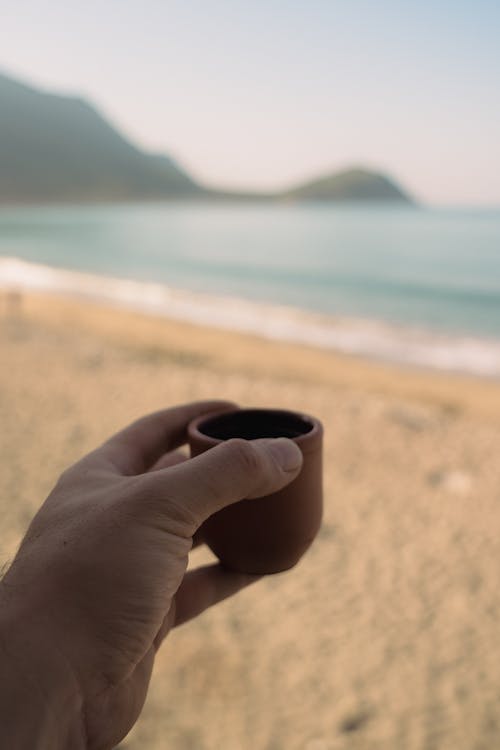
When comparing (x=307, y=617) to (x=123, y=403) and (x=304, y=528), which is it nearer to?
(x=304, y=528)

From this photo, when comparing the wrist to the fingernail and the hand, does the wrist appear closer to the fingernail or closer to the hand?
the hand

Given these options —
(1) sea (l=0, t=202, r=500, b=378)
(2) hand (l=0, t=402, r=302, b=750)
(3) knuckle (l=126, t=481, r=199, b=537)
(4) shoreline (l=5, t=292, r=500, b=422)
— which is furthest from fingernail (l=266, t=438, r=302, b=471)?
(1) sea (l=0, t=202, r=500, b=378)

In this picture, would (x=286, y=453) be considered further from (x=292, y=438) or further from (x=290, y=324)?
(x=290, y=324)

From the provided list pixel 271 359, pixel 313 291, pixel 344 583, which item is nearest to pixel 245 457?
pixel 344 583

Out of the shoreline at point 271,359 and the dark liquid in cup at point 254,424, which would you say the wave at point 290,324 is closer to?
the shoreline at point 271,359

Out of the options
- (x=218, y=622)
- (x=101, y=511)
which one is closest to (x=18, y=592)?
(x=101, y=511)

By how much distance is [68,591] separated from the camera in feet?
4.30

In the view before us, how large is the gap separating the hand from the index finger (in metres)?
0.17

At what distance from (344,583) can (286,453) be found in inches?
94.6

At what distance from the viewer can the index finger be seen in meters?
1.94

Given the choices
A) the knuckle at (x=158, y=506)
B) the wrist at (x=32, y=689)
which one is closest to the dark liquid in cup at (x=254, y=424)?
the knuckle at (x=158, y=506)

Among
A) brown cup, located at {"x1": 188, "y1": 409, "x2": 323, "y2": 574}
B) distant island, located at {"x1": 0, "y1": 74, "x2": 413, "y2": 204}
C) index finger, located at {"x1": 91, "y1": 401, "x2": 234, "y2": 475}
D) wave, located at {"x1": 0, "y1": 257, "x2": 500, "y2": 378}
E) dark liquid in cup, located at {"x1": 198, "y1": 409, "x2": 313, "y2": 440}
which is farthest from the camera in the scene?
distant island, located at {"x1": 0, "y1": 74, "x2": 413, "y2": 204}

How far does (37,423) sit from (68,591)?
519 cm

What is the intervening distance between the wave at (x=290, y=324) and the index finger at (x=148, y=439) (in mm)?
8761
